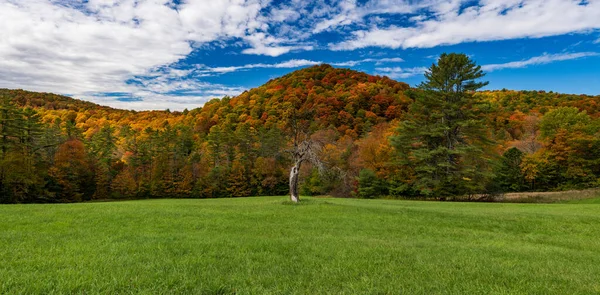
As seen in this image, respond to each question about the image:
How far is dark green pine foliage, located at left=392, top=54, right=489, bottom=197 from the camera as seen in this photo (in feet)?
132

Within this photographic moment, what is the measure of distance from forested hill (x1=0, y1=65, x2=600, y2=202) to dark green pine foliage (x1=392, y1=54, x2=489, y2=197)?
2261 mm

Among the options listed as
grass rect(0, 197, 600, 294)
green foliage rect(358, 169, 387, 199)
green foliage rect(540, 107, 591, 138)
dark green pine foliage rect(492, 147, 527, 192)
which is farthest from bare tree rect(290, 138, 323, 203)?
green foliage rect(540, 107, 591, 138)

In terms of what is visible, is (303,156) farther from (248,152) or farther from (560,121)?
(560,121)

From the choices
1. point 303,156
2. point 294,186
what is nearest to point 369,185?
point 303,156

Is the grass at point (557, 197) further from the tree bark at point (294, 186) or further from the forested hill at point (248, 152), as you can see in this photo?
the tree bark at point (294, 186)

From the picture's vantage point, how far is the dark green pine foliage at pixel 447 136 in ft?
132

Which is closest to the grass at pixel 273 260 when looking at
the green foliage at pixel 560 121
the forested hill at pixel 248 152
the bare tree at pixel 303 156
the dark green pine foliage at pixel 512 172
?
the bare tree at pixel 303 156

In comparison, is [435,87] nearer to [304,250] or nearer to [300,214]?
[300,214]

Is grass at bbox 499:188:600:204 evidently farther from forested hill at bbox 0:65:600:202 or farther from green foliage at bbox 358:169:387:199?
green foliage at bbox 358:169:387:199

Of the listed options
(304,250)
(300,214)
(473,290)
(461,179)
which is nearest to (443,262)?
(473,290)

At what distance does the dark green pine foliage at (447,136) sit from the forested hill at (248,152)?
2261 millimetres

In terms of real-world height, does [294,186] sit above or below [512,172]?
above

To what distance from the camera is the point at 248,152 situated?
199ft

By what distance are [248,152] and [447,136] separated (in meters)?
34.8
